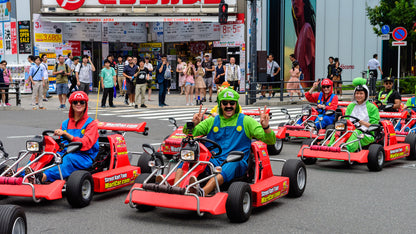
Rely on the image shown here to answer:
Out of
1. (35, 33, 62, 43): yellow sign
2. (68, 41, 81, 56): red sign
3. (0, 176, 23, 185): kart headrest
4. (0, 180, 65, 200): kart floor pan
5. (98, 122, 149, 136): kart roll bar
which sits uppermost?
(35, 33, 62, 43): yellow sign

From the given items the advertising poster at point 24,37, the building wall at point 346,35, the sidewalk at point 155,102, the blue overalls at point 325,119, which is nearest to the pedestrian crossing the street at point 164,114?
the sidewalk at point 155,102

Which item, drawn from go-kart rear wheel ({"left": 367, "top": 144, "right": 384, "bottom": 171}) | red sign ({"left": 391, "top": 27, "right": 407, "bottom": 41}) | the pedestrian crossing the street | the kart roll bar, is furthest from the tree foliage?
the kart roll bar

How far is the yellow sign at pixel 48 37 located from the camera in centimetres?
2594

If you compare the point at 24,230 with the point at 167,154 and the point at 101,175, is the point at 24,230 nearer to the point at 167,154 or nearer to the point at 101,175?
the point at 101,175

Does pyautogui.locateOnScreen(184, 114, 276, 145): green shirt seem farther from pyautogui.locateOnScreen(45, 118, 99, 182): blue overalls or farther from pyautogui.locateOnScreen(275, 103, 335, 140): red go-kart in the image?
pyautogui.locateOnScreen(275, 103, 335, 140): red go-kart

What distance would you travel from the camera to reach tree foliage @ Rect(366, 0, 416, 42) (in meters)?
24.8

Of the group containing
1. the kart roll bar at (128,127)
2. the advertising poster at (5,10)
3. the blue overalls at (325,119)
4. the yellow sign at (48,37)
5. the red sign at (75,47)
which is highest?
the advertising poster at (5,10)

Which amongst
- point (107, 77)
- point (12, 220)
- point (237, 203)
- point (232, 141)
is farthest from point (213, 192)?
point (107, 77)

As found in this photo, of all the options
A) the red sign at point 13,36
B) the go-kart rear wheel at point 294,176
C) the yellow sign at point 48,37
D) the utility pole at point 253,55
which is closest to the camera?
the go-kart rear wheel at point 294,176

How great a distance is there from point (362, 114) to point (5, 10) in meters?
21.6

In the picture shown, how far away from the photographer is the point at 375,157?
8898mm

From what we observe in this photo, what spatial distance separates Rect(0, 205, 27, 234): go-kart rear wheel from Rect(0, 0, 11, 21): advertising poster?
24.1 meters

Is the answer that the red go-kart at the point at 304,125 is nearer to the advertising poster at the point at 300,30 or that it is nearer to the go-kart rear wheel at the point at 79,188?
the go-kart rear wheel at the point at 79,188

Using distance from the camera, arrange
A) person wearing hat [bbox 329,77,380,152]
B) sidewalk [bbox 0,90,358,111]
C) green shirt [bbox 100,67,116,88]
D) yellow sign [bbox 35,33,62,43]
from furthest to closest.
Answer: yellow sign [bbox 35,33,62,43], sidewalk [bbox 0,90,358,111], green shirt [bbox 100,67,116,88], person wearing hat [bbox 329,77,380,152]
